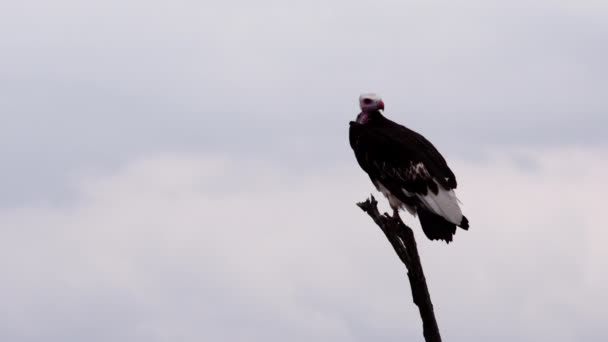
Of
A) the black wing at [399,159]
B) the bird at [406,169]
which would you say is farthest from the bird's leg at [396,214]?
the black wing at [399,159]

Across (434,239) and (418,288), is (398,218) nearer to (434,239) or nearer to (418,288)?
(434,239)

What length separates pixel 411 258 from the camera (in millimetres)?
12906

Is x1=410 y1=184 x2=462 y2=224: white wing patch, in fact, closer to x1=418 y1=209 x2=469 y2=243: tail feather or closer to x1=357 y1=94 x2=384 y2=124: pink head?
x1=418 y1=209 x2=469 y2=243: tail feather

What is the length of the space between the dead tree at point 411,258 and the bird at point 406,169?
0.75 metres

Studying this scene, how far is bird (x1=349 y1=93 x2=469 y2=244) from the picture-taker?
13977 mm

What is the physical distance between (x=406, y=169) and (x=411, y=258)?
2286 mm

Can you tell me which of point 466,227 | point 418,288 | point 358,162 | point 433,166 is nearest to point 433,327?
point 418,288

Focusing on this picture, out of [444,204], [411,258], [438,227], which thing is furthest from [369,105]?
[411,258]

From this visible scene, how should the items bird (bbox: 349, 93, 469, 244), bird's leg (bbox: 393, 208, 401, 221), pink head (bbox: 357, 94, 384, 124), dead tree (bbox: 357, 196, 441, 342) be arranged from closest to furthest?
dead tree (bbox: 357, 196, 441, 342) → bird (bbox: 349, 93, 469, 244) → bird's leg (bbox: 393, 208, 401, 221) → pink head (bbox: 357, 94, 384, 124)

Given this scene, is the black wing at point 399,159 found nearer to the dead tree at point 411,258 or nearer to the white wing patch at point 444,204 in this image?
the white wing patch at point 444,204

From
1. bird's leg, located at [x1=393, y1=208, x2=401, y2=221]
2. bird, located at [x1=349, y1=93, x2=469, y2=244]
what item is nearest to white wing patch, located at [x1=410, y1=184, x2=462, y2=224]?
bird, located at [x1=349, y1=93, x2=469, y2=244]

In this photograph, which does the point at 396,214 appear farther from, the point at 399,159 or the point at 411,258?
the point at 411,258

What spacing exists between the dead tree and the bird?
753 mm

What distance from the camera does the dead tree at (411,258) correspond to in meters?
12.9
